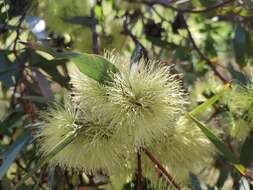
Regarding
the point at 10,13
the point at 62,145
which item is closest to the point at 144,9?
the point at 10,13

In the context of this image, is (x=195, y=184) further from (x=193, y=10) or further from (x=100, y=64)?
(x=193, y=10)

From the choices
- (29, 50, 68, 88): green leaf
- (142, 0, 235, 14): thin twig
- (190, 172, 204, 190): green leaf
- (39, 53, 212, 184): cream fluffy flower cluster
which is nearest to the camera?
(39, 53, 212, 184): cream fluffy flower cluster

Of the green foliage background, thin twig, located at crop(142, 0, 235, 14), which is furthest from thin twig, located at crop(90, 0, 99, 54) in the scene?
thin twig, located at crop(142, 0, 235, 14)

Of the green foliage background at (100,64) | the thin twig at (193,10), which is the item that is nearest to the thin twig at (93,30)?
the green foliage background at (100,64)

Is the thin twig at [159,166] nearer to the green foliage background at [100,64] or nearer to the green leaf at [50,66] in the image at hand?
the green foliage background at [100,64]

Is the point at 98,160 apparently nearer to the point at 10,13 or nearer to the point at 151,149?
the point at 151,149

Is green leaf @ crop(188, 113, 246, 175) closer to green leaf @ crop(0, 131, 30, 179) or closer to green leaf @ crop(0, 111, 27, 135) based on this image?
green leaf @ crop(0, 131, 30, 179)

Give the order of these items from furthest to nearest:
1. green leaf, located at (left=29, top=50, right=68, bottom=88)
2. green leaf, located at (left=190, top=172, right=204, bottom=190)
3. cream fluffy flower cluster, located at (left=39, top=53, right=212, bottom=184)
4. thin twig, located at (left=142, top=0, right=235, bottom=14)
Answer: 1. thin twig, located at (left=142, top=0, right=235, bottom=14)
2. green leaf, located at (left=29, top=50, right=68, bottom=88)
3. green leaf, located at (left=190, top=172, right=204, bottom=190)
4. cream fluffy flower cluster, located at (left=39, top=53, right=212, bottom=184)

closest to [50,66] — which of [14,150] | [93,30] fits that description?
[93,30]
